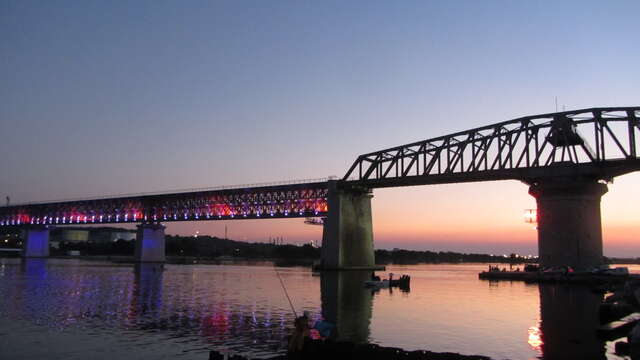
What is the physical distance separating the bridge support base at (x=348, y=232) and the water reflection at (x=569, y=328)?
62.4m

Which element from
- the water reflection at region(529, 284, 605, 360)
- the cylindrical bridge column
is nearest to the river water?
the water reflection at region(529, 284, 605, 360)

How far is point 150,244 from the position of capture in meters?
176

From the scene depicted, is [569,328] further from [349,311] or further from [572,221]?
[572,221]

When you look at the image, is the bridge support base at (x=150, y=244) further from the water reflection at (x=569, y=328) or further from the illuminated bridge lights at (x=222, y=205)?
the water reflection at (x=569, y=328)

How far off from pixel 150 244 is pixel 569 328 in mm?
152885

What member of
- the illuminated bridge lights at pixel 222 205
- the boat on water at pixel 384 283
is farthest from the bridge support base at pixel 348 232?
the boat on water at pixel 384 283

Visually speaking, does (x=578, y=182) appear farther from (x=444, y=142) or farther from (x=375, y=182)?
(x=375, y=182)

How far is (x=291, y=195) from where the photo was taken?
506 ft

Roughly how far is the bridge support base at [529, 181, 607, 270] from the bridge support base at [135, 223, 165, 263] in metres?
117

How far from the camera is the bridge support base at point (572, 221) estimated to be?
89000 mm

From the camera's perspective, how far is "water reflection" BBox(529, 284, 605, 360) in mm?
28844

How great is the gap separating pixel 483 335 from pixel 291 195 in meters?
120

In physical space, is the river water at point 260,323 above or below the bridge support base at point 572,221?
below

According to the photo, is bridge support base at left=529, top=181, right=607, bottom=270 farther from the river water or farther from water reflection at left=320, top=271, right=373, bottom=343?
water reflection at left=320, top=271, right=373, bottom=343
